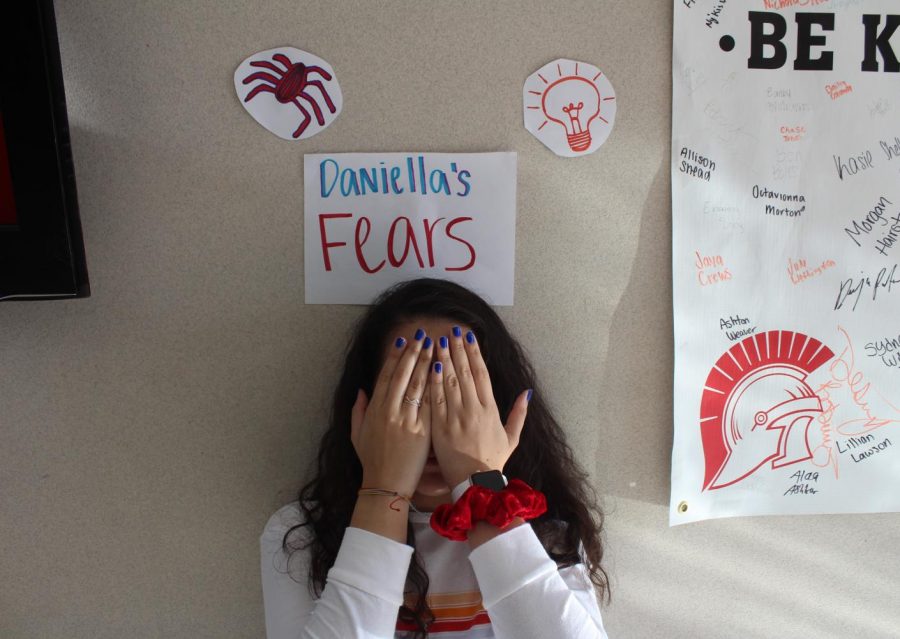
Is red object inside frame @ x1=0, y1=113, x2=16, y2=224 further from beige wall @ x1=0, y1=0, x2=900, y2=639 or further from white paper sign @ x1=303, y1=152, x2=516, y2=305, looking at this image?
white paper sign @ x1=303, y1=152, x2=516, y2=305

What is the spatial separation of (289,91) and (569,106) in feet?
1.27

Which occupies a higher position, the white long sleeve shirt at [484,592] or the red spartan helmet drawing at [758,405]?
the red spartan helmet drawing at [758,405]

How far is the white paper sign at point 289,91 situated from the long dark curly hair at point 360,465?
0.26 meters

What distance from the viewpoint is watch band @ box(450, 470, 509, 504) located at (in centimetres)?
72

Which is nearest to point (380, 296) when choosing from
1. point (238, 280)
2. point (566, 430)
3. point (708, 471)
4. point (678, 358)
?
point (238, 280)

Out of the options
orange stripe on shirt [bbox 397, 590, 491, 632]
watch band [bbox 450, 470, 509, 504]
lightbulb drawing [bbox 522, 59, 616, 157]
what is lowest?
orange stripe on shirt [bbox 397, 590, 491, 632]

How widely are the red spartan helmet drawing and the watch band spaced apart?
375mm

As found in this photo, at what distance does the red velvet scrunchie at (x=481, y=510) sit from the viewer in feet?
2.29
